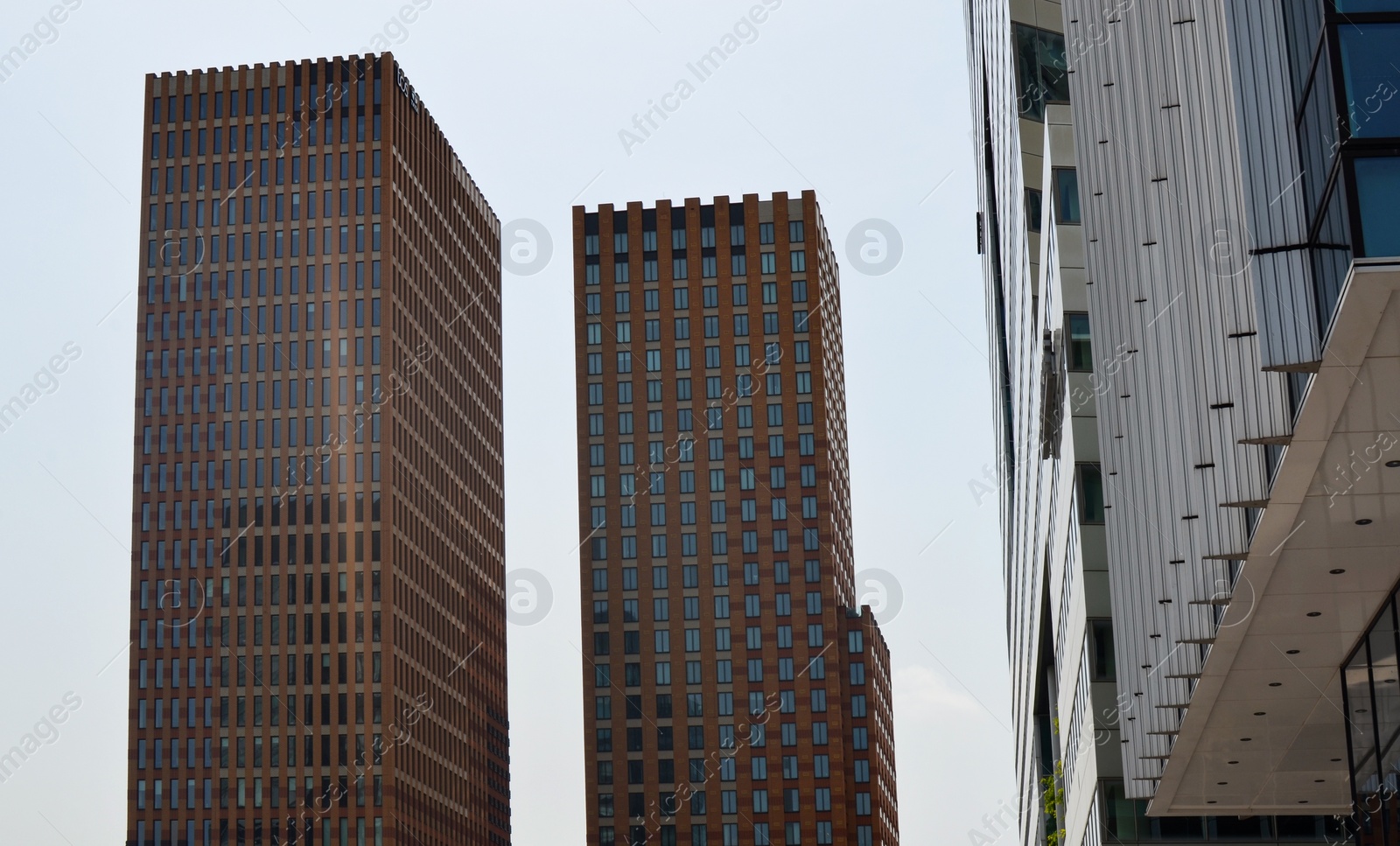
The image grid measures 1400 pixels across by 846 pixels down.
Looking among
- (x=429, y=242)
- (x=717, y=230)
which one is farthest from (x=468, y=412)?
(x=717, y=230)

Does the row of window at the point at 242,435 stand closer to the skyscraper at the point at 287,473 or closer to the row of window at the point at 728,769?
the skyscraper at the point at 287,473

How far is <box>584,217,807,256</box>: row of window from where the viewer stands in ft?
592

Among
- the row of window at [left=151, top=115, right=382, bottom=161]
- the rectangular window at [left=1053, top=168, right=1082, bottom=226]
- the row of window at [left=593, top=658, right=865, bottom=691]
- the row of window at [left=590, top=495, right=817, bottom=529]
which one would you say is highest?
the row of window at [left=151, top=115, right=382, bottom=161]

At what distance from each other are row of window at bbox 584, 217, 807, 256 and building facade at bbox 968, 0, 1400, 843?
131979mm

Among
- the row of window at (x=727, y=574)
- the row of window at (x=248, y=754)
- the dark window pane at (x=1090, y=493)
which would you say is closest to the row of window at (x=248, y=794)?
the row of window at (x=248, y=754)

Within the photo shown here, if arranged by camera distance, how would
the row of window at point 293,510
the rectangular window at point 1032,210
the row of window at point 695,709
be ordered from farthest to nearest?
1. the row of window at point 695,709
2. the row of window at point 293,510
3. the rectangular window at point 1032,210

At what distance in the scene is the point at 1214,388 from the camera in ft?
67.2

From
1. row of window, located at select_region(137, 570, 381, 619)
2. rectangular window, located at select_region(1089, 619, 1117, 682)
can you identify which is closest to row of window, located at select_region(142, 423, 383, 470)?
row of window, located at select_region(137, 570, 381, 619)

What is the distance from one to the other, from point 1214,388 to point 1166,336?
3.44 m

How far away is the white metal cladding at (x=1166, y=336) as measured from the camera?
19609 millimetres

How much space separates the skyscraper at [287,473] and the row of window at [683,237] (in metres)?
20.3

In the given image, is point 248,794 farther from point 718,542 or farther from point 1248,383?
point 1248,383

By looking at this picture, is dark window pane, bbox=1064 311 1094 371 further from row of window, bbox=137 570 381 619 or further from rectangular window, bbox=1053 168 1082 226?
row of window, bbox=137 570 381 619

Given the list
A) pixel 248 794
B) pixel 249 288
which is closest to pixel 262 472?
pixel 249 288
